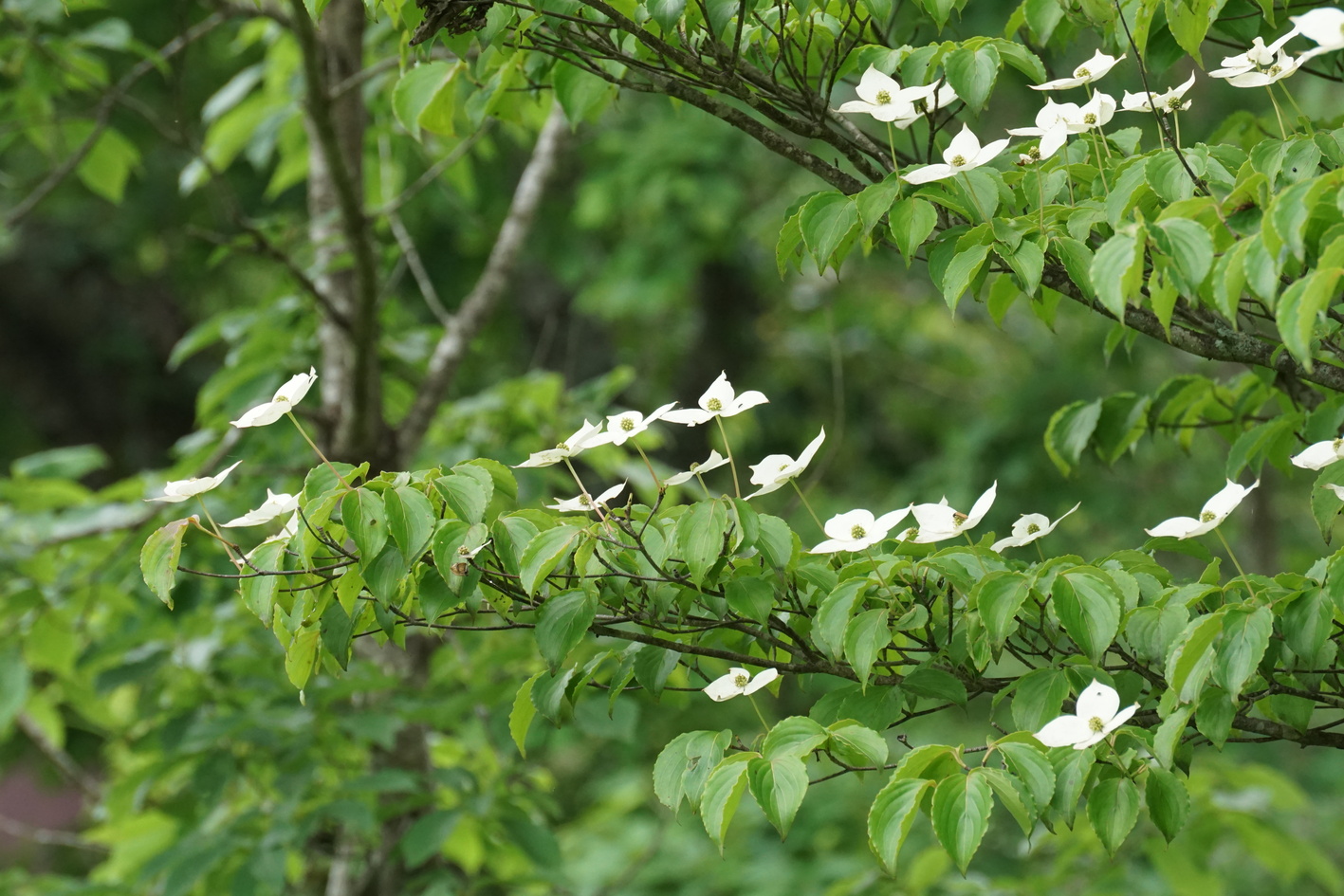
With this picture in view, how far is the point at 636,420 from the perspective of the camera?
1090 millimetres

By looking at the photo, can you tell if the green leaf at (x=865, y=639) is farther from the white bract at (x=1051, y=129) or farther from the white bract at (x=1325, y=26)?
the white bract at (x=1325, y=26)

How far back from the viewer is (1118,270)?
2.92 feet

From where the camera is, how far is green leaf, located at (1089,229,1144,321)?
88 cm

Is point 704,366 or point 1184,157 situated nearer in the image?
point 1184,157

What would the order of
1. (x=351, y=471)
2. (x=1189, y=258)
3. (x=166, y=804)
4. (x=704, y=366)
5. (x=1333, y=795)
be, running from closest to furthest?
(x=1189, y=258) → (x=351, y=471) → (x=166, y=804) → (x=1333, y=795) → (x=704, y=366)

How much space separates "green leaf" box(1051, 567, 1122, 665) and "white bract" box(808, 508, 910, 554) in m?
0.14

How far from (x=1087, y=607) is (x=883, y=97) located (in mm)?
480

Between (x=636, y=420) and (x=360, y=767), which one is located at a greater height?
(x=636, y=420)

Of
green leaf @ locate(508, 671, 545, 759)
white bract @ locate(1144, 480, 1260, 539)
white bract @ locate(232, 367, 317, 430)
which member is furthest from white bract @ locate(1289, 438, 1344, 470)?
white bract @ locate(232, 367, 317, 430)

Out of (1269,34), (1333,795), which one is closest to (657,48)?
(1269,34)

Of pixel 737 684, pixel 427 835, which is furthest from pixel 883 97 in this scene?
pixel 427 835

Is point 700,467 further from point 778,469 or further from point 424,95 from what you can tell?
point 424,95

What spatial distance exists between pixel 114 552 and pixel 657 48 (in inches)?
62.8

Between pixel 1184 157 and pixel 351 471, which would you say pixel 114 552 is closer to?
pixel 351 471
